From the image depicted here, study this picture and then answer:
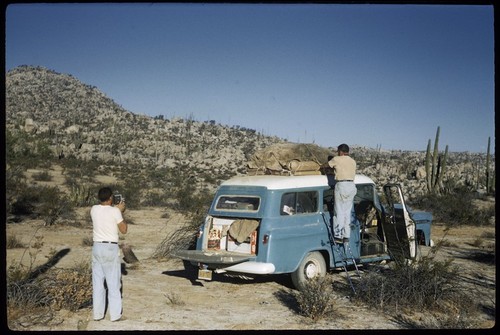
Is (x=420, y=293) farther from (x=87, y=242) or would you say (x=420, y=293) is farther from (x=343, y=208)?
(x=87, y=242)

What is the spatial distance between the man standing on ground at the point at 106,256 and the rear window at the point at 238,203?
2.70m

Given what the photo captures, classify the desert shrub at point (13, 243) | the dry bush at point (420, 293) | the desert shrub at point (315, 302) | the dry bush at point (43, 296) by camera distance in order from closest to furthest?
the dry bush at point (43, 296) → the desert shrub at point (315, 302) → the dry bush at point (420, 293) → the desert shrub at point (13, 243)

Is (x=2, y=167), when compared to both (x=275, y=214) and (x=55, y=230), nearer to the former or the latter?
(x=275, y=214)

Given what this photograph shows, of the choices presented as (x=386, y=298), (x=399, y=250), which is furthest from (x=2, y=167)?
(x=399, y=250)

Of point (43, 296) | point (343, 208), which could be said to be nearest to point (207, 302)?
point (43, 296)

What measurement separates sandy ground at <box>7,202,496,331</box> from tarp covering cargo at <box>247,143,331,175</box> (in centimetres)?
208

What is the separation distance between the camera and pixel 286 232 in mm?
8203

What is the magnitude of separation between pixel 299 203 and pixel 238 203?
1130 millimetres

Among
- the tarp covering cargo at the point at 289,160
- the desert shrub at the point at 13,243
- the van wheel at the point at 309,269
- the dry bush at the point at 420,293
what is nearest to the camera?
the dry bush at the point at 420,293

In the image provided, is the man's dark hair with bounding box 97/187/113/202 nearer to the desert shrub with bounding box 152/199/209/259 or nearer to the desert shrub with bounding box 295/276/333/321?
the desert shrub with bounding box 295/276/333/321

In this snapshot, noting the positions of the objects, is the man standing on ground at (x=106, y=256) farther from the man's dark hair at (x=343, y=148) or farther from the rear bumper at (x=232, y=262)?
the man's dark hair at (x=343, y=148)

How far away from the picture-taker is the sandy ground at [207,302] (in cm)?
666

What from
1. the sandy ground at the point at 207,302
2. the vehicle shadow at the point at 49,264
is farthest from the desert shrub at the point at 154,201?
the vehicle shadow at the point at 49,264

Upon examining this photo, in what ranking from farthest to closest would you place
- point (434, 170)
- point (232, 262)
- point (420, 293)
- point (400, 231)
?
point (434, 170)
point (400, 231)
point (232, 262)
point (420, 293)
